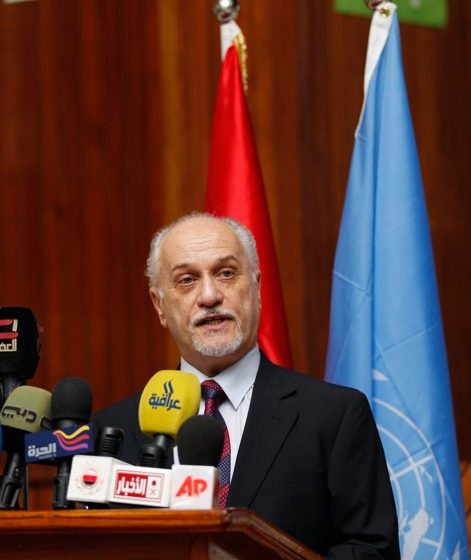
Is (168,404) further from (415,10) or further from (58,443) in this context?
(415,10)

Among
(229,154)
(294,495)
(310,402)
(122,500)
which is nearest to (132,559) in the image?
(122,500)

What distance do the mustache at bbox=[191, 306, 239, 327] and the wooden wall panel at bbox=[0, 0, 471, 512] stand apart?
1647 millimetres

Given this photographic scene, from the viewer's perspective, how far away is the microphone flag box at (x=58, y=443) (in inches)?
66.6

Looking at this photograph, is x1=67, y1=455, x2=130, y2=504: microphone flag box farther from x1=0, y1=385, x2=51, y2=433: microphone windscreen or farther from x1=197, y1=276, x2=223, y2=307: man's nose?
x1=197, y1=276, x2=223, y2=307: man's nose

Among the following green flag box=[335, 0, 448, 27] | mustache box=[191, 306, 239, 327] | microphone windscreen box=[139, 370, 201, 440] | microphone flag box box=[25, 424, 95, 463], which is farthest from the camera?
green flag box=[335, 0, 448, 27]

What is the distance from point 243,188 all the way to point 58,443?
1.82m

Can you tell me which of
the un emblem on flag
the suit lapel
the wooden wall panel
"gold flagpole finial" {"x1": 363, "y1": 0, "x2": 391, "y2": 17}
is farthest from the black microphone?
the wooden wall panel

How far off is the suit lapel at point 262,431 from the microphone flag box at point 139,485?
656 mm

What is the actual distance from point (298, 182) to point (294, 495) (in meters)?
2.19

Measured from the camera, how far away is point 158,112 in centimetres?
422

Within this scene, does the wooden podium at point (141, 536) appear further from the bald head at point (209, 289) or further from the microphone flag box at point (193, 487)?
the bald head at point (209, 289)

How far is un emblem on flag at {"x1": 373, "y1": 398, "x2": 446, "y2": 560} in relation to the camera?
9.22 feet

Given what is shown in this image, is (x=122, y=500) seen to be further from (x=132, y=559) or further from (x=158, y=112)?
(x=158, y=112)

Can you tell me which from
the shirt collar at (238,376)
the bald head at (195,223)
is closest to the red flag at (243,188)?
the bald head at (195,223)
